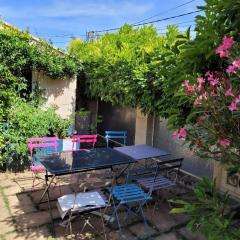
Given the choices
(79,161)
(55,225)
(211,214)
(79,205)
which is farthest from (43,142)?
(211,214)

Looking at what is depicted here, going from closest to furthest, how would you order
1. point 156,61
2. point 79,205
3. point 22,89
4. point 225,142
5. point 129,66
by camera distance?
point 225,142
point 79,205
point 156,61
point 129,66
point 22,89

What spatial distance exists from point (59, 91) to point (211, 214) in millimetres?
8191

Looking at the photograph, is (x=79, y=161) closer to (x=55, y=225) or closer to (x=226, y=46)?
(x=55, y=225)

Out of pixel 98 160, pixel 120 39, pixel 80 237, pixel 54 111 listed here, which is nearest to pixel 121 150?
pixel 98 160

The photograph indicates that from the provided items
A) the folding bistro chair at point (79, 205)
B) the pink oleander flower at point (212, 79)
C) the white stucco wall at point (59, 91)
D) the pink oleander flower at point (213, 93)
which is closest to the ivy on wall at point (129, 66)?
the white stucco wall at point (59, 91)

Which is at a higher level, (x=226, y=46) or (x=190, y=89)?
(x=226, y=46)

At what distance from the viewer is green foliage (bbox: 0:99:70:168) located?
7.57m

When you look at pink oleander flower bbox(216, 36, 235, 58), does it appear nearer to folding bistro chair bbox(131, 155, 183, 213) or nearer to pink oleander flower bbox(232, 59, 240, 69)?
pink oleander flower bbox(232, 59, 240, 69)

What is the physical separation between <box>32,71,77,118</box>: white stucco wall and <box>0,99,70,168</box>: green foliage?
4.54 feet

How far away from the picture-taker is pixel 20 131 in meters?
7.72

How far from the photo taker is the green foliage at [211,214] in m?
2.36

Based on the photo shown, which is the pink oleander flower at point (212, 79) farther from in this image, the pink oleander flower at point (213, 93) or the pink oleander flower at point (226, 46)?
the pink oleander flower at point (226, 46)

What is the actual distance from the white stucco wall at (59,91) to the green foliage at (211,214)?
778 cm

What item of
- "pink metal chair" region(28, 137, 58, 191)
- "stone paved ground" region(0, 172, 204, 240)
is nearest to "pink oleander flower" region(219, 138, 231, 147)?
"stone paved ground" region(0, 172, 204, 240)
